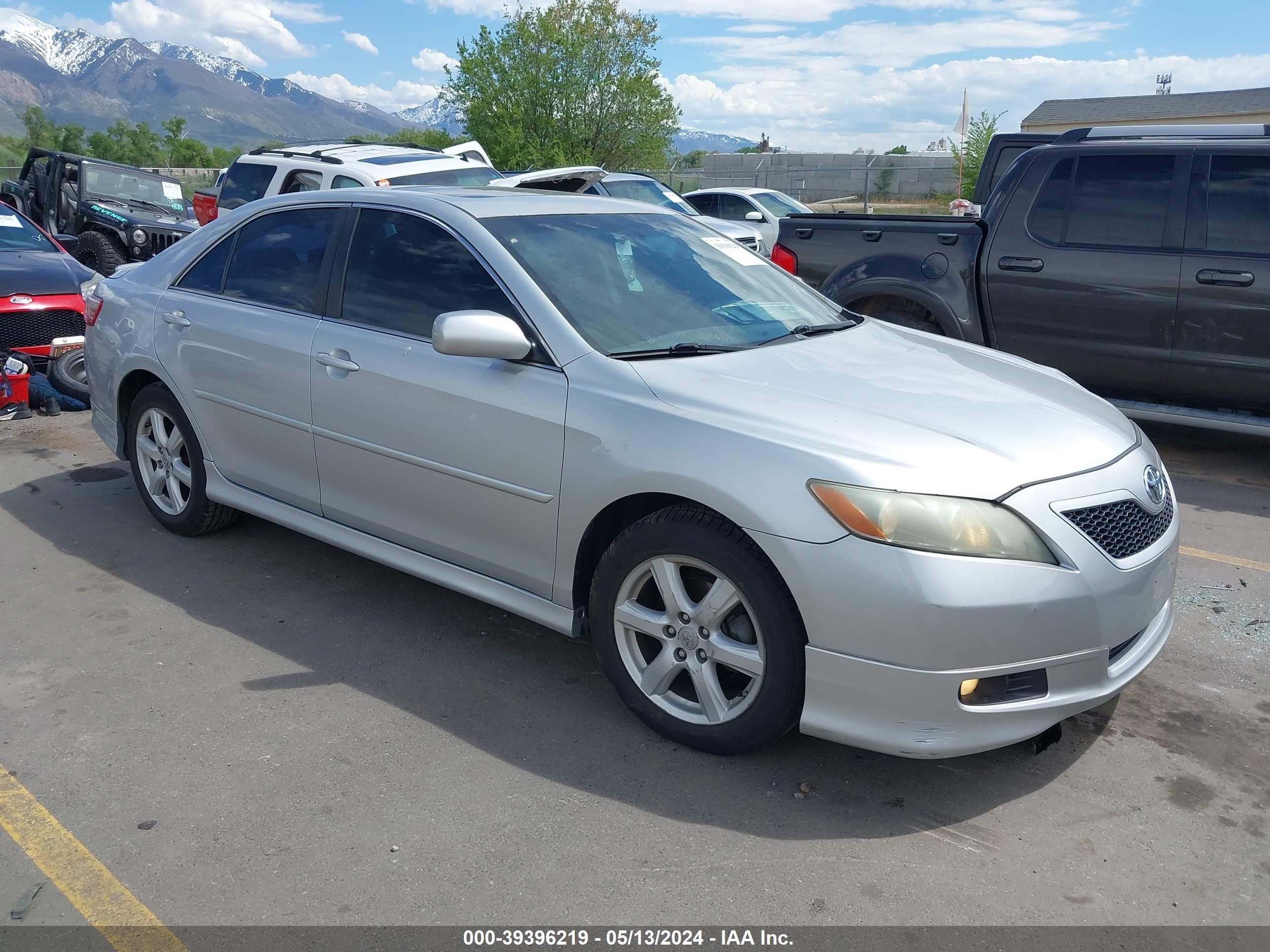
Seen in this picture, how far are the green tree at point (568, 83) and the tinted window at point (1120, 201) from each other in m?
34.0

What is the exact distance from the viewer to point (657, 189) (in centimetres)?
1508

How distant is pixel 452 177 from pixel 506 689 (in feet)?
27.3

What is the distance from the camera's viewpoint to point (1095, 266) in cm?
636

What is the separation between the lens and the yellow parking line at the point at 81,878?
2490 mm

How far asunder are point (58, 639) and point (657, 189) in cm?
1227

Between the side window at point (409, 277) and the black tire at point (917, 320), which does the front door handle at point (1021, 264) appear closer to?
the black tire at point (917, 320)

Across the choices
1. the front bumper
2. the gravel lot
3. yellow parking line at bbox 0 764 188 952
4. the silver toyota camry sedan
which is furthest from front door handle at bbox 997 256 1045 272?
yellow parking line at bbox 0 764 188 952

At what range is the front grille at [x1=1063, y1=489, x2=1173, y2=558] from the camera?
2.92m

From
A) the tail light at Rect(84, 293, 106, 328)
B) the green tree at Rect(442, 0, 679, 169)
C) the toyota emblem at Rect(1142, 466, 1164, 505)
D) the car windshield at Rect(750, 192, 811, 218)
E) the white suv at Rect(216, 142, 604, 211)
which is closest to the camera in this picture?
the toyota emblem at Rect(1142, 466, 1164, 505)

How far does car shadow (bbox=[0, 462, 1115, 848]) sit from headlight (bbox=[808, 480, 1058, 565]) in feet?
2.63

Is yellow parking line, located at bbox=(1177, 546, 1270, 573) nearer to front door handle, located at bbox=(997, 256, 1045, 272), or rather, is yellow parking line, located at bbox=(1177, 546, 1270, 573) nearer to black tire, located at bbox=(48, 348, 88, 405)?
front door handle, located at bbox=(997, 256, 1045, 272)

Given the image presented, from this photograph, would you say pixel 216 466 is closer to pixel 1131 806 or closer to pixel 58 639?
pixel 58 639

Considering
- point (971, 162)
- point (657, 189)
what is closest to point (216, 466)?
point (657, 189)

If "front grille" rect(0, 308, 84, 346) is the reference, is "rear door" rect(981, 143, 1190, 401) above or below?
above
